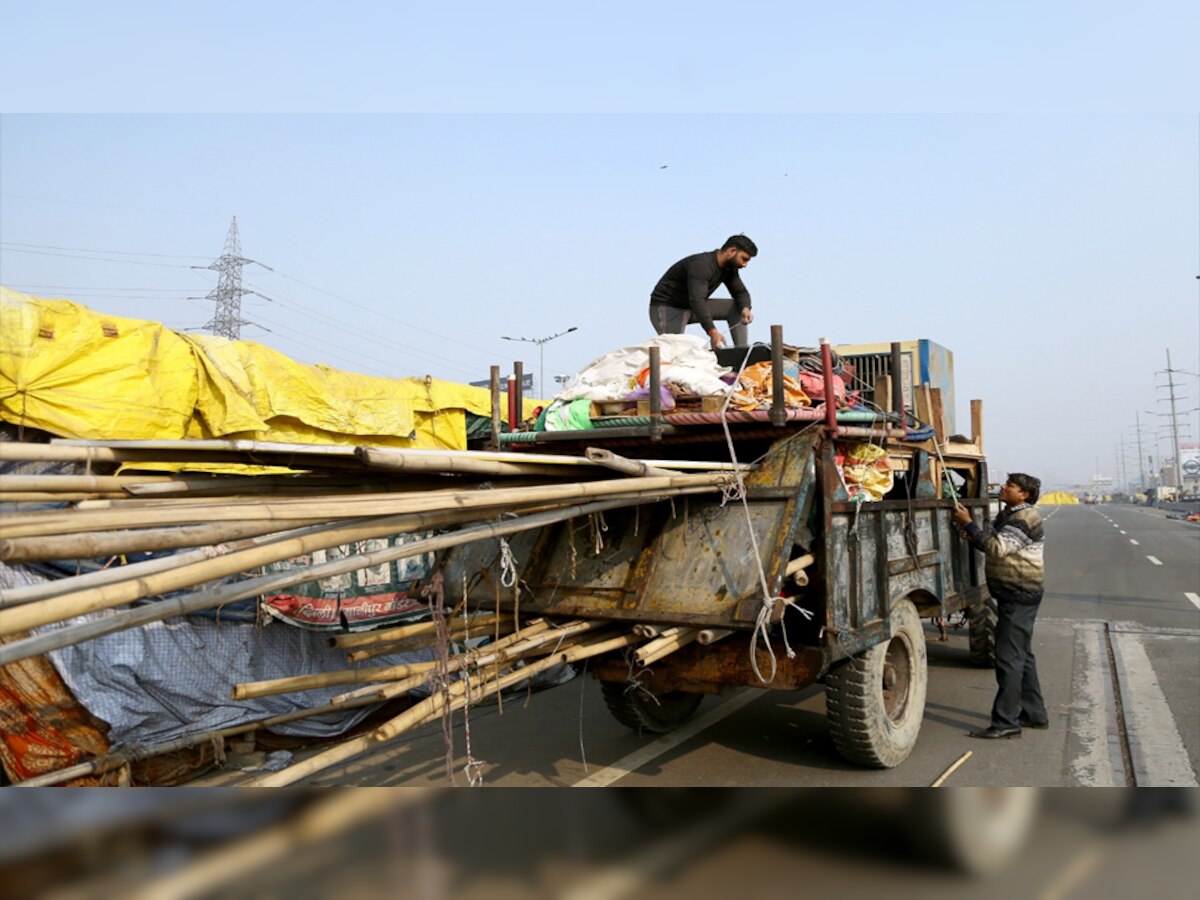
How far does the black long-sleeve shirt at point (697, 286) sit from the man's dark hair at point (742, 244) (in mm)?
153

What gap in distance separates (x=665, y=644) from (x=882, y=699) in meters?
1.87

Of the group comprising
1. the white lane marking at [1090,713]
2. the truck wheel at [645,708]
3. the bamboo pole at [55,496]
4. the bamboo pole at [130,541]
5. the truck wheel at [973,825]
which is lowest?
the white lane marking at [1090,713]

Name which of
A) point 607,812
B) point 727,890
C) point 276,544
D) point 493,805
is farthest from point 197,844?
point 276,544

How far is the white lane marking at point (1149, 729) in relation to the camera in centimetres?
491

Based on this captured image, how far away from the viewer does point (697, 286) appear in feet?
22.2

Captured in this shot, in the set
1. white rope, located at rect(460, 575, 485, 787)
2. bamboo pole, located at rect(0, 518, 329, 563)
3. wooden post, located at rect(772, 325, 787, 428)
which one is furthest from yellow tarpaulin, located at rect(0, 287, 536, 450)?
wooden post, located at rect(772, 325, 787, 428)

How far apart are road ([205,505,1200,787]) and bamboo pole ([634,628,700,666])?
0.60 m

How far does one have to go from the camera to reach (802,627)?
15.5 feet

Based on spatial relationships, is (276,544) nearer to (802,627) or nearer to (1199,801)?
(1199,801)

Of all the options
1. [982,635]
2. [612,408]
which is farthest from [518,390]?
[982,635]

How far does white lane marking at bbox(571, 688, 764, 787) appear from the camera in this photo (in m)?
5.10

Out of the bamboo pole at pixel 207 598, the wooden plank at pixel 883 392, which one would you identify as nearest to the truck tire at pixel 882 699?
the wooden plank at pixel 883 392

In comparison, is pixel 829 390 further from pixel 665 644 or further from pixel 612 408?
pixel 665 644

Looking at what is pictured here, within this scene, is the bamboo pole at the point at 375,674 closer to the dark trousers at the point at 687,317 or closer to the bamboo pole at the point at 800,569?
the bamboo pole at the point at 800,569
